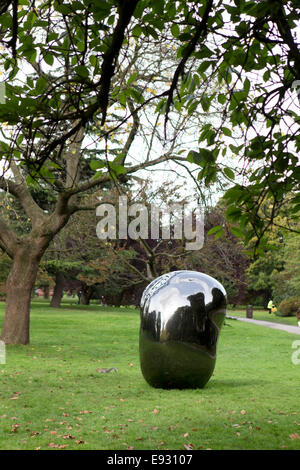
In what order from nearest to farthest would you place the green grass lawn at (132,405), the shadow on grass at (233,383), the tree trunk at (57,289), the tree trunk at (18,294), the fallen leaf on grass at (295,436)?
the green grass lawn at (132,405) → the fallen leaf on grass at (295,436) → the shadow on grass at (233,383) → the tree trunk at (18,294) → the tree trunk at (57,289)

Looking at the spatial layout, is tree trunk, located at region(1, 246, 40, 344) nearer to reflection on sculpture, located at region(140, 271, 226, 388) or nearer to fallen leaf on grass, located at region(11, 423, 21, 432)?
reflection on sculpture, located at region(140, 271, 226, 388)

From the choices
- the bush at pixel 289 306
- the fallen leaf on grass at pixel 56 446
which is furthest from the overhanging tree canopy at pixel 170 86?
the bush at pixel 289 306

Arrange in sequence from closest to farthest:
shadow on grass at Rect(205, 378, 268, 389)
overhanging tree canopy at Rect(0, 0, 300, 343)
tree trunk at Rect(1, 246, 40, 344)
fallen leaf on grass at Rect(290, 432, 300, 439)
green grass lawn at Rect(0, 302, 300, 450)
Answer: overhanging tree canopy at Rect(0, 0, 300, 343), green grass lawn at Rect(0, 302, 300, 450), fallen leaf on grass at Rect(290, 432, 300, 439), shadow on grass at Rect(205, 378, 268, 389), tree trunk at Rect(1, 246, 40, 344)

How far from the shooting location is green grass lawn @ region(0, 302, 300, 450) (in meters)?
6.39

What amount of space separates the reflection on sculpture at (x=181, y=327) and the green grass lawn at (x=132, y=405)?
1.45 ft

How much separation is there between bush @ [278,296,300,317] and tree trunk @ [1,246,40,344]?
28.6 m

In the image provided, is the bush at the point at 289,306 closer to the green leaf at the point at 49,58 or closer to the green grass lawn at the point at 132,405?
the green grass lawn at the point at 132,405

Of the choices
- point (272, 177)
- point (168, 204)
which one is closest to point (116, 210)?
point (168, 204)

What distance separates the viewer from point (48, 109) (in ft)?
12.6

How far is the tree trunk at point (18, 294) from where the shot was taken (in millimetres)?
15508

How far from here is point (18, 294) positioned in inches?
611

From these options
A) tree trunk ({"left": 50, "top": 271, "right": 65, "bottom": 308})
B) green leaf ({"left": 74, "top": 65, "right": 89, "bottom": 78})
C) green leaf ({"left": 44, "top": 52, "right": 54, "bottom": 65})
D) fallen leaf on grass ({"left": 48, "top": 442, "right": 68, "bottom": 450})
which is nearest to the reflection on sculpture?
fallen leaf on grass ({"left": 48, "top": 442, "right": 68, "bottom": 450})
